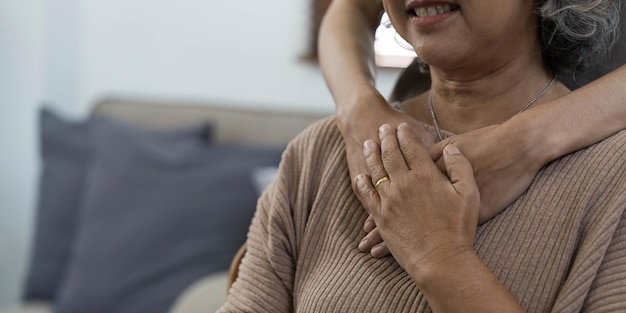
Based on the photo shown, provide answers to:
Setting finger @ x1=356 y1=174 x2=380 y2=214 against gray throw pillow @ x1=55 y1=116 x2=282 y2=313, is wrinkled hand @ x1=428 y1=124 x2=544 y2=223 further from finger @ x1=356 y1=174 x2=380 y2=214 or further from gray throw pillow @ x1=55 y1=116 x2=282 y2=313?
gray throw pillow @ x1=55 y1=116 x2=282 y2=313

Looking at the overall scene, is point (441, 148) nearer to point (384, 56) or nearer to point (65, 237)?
point (384, 56)

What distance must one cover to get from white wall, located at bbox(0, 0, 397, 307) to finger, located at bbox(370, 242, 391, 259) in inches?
80.2

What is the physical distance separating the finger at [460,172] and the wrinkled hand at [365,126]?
3.8 inches

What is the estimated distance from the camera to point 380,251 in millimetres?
1485

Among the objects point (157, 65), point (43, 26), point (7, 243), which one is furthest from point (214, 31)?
point (7, 243)

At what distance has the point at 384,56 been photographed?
3254 mm

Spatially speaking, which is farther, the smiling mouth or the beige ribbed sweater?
the smiling mouth

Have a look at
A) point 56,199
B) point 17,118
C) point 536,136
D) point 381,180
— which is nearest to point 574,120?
point 536,136

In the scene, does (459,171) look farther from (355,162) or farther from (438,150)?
(355,162)

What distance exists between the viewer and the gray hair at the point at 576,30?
149cm

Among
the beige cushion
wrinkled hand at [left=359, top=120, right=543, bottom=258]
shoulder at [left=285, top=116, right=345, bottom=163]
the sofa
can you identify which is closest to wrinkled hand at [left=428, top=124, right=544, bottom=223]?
wrinkled hand at [left=359, top=120, right=543, bottom=258]

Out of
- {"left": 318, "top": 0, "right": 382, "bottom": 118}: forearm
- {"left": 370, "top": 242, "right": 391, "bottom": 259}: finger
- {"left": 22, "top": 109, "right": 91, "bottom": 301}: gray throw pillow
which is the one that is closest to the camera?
{"left": 370, "top": 242, "right": 391, "bottom": 259}: finger

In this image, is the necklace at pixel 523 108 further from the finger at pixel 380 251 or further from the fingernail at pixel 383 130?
the finger at pixel 380 251

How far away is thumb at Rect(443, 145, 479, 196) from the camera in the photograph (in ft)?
4.56
